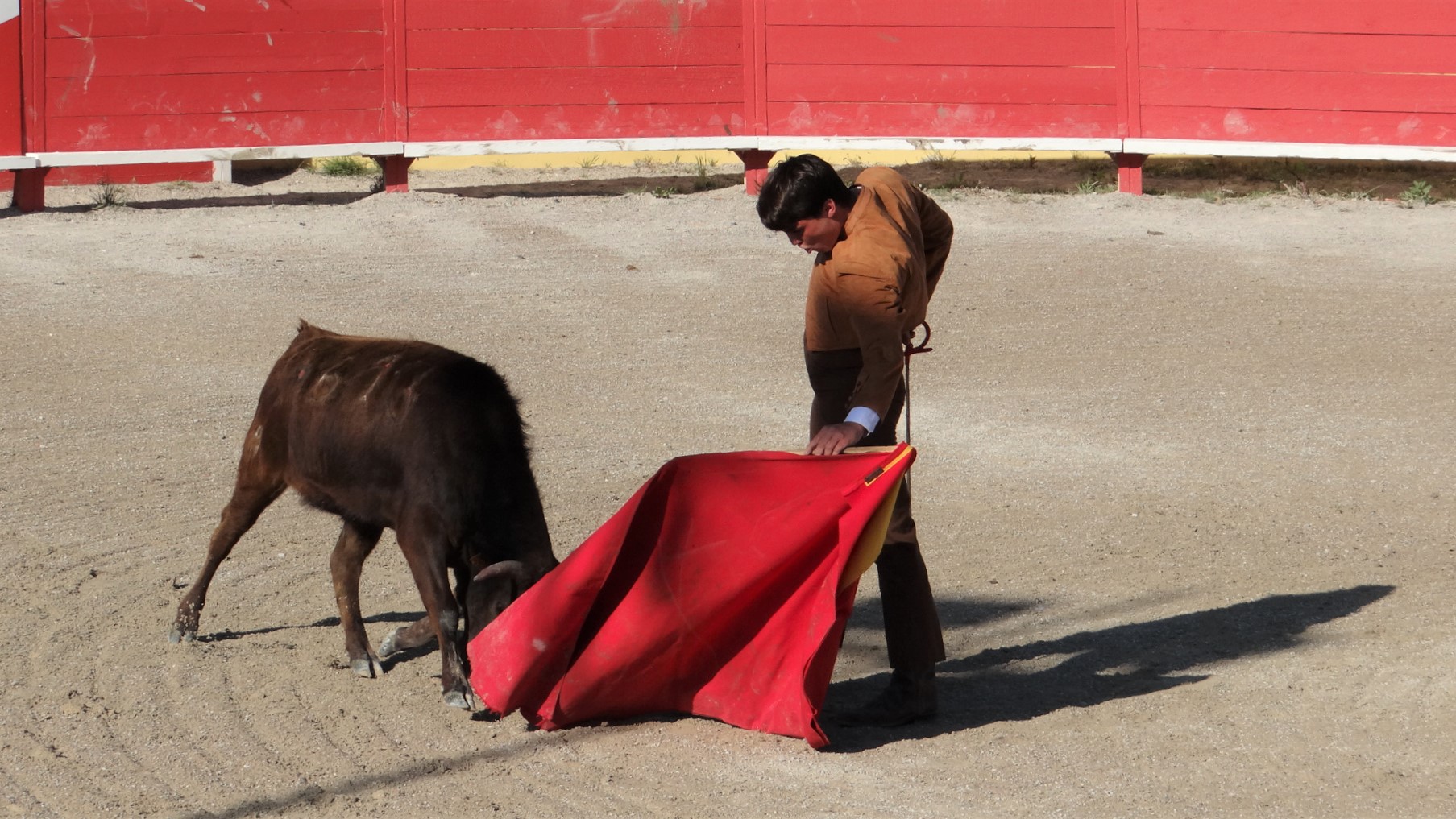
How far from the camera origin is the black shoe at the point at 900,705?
390cm

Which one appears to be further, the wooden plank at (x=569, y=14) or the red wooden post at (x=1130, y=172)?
the red wooden post at (x=1130, y=172)

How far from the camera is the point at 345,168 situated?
11.5m

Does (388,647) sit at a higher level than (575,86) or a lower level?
lower

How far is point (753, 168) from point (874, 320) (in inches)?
293

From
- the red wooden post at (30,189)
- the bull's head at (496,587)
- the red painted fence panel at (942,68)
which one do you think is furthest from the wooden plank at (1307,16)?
the bull's head at (496,587)

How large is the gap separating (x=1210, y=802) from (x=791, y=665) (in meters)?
0.93

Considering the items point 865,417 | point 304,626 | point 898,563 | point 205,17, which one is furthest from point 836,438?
point 205,17

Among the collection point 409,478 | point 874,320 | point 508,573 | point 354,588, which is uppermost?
point 874,320

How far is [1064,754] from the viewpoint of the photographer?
3.67m

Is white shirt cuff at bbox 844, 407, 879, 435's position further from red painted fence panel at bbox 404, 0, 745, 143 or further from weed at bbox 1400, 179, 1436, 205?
weed at bbox 1400, 179, 1436, 205

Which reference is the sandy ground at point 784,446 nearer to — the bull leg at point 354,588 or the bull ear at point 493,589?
the bull leg at point 354,588

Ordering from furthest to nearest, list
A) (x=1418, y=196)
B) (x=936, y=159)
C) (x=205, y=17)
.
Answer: (x=936, y=159), (x=1418, y=196), (x=205, y=17)

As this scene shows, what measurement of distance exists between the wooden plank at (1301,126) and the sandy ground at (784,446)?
1.44 ft

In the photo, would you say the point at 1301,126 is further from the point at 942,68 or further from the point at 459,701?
the point at 459,701
